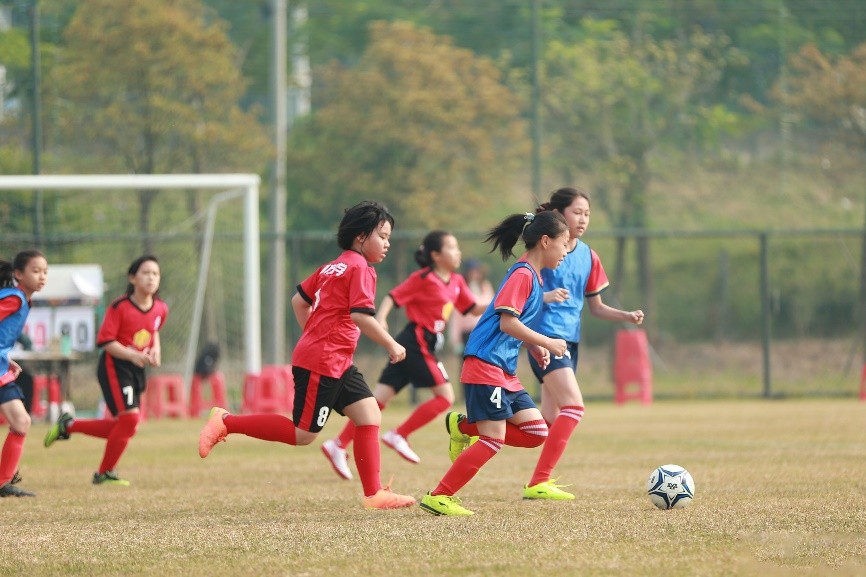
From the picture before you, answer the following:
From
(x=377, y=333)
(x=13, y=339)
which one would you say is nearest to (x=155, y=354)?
(x=13, y=339)

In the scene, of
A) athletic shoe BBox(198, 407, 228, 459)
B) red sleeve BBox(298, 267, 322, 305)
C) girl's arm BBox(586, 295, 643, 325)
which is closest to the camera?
athletic shoe BBox(198, 407, 228, 459)

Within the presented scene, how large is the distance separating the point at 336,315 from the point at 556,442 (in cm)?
159

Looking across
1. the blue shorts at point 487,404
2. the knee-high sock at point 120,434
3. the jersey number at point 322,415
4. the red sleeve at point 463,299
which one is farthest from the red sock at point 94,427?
the blue shorts at point 487,404

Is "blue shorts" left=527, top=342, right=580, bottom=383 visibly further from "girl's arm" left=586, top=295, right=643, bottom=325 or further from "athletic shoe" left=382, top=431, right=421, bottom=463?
"athletic shoe" left=382, top=431, right=421, bottom=463

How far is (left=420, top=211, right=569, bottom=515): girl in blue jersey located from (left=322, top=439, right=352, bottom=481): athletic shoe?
90.9 inches

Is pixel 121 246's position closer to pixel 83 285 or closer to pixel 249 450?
pixel 83 285

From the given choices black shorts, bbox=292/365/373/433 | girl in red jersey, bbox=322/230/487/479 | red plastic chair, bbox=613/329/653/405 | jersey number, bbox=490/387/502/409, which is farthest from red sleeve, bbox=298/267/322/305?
red plastic chair, bbox=613/329/653/405

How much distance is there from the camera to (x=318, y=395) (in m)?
7.21

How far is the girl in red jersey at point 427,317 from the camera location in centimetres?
1030

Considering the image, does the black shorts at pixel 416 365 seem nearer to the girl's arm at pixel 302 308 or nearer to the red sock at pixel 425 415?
the red sock at pixel 425 415

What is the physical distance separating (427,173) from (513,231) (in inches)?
771

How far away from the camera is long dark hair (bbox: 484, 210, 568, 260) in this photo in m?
7.13

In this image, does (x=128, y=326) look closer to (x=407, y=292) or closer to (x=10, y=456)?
(x=10, y=456)

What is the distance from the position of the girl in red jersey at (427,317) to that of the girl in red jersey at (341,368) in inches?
114
